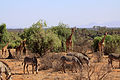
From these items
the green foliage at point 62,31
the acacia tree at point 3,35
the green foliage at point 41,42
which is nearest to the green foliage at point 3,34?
the acacia tree at point 3,35

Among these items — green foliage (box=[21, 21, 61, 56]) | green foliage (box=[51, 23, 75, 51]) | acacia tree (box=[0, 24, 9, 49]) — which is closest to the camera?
green foliage (box=[21, 21, 61, 56])

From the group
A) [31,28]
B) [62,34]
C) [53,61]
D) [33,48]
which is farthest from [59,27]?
[53,61]

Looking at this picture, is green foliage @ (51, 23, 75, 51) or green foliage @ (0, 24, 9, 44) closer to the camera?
green foliage @ (51, 23, 75, 51)

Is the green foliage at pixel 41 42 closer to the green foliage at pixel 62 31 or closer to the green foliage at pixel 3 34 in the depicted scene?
the green foliage at pixel 62 31

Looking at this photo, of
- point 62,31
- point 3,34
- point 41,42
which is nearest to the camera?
point 41,42

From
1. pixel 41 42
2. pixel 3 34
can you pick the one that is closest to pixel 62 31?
pixel 41 42

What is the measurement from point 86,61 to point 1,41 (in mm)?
24968

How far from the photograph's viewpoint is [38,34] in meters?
21.1

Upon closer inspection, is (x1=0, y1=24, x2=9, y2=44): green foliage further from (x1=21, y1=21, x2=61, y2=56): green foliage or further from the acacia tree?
(x1=21, y1=21, x2=61, y2=56): green foliage

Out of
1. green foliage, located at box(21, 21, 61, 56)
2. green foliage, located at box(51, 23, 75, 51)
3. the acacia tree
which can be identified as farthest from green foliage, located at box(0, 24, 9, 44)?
green foliage, located at box(21, 21, 61, 56)

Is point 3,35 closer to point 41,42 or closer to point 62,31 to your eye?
point 62,31

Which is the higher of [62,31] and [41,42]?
[62,31]

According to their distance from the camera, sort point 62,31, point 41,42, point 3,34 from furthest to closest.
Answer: point 3,34 < point 62,31 < point 41,42

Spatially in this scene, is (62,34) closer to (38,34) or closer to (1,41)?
(38,34)
